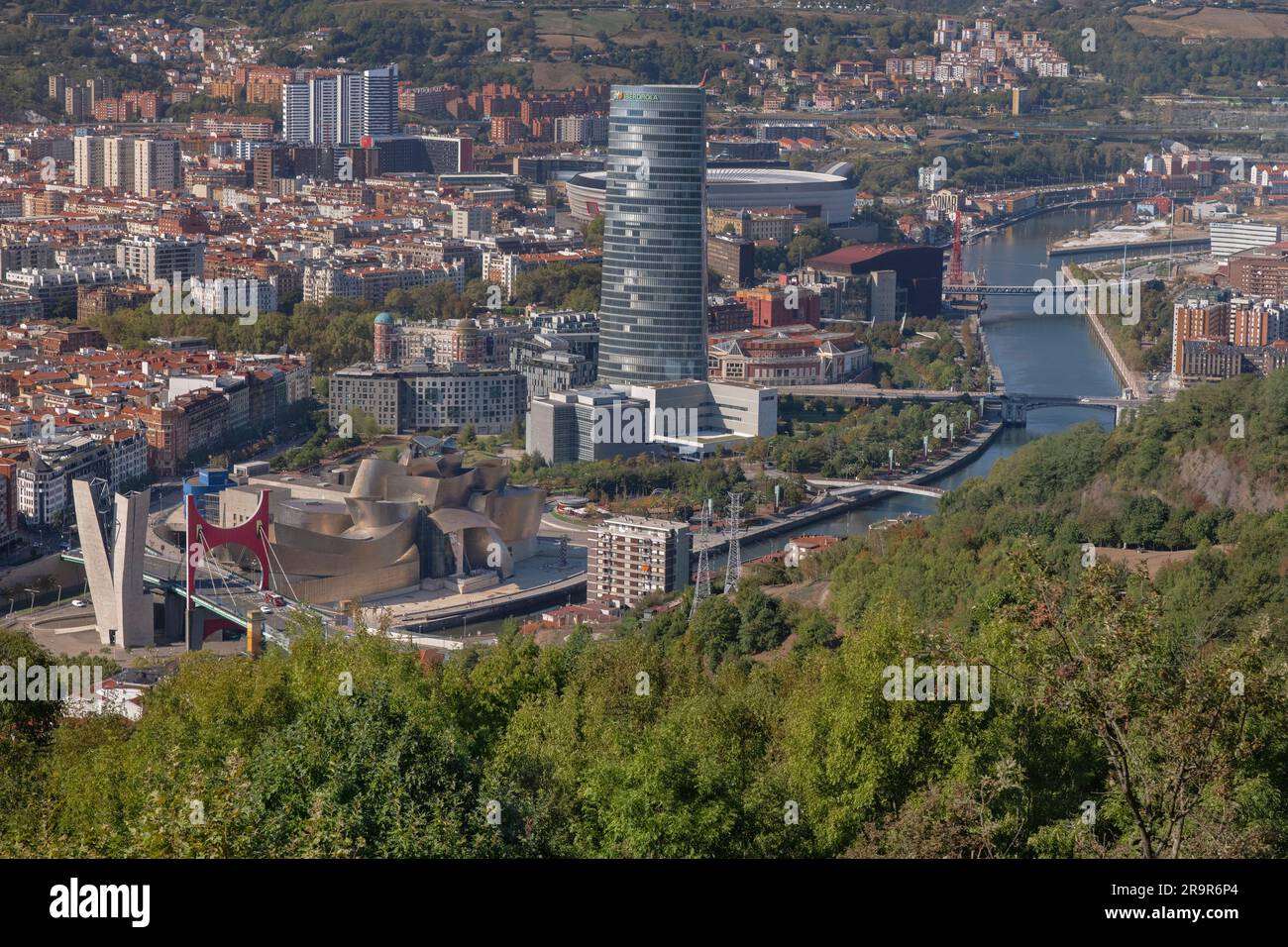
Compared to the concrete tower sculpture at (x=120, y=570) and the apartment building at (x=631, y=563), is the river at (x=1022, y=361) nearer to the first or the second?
the apartment building at (x=631, y=563)

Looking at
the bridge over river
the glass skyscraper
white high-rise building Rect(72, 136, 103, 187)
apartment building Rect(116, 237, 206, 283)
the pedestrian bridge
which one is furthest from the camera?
white high-rise building Rect(72, 136, 103, 187)

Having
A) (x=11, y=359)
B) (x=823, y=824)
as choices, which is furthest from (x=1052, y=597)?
(x=11, y=359)

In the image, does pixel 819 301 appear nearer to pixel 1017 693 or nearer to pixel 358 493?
pixel 358 493

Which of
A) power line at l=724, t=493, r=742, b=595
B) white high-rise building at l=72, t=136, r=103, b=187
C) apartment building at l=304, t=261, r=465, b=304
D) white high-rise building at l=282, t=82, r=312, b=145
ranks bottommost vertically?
A: power line at l=724, t=493, r=742, b=595

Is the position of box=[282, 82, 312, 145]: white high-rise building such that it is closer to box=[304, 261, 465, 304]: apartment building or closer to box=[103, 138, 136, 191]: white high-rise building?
box=[103, 138, 136, 191]: white high-rise building

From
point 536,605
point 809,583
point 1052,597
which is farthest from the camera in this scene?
point 536,605

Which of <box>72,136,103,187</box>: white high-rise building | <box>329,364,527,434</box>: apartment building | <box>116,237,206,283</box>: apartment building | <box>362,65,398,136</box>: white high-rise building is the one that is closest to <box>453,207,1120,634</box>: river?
<box>329,364,527,434</box>: apartment building
